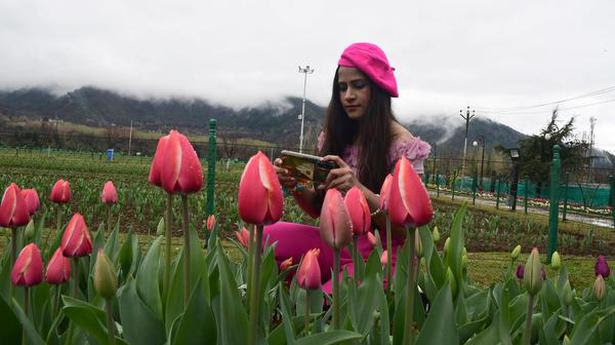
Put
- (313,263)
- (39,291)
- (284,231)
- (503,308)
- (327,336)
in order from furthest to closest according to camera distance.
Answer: (284,231), (39,291), (313,263), (503,308), (327,336)

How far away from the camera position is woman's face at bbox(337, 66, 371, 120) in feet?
9.09

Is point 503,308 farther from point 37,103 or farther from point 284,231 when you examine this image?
point 37,103

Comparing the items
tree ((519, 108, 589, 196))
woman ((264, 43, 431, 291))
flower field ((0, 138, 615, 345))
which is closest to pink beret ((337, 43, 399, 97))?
woman ((264, 43, 431, 291))

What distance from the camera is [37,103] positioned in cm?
19388

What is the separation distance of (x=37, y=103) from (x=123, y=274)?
216 m

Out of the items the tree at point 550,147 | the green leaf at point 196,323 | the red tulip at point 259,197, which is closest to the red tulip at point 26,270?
the green leaf at point 196,323

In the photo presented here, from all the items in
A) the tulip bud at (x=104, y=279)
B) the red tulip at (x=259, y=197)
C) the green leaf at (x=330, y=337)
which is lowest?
the green leaf at (x=330, y=337)

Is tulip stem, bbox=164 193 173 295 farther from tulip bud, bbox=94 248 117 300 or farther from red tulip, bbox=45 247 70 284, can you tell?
red tulip, bbox=45 247 70 284

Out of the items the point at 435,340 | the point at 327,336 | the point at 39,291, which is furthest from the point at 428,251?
the point at 39,291

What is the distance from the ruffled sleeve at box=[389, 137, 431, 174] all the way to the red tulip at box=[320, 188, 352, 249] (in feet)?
5.91

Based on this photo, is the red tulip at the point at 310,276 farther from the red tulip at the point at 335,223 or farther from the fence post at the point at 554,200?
the fence post at the point at 554,200

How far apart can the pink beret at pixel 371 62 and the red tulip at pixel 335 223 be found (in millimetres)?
1867

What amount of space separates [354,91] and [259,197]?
204cm

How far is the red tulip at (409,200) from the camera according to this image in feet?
2.93
